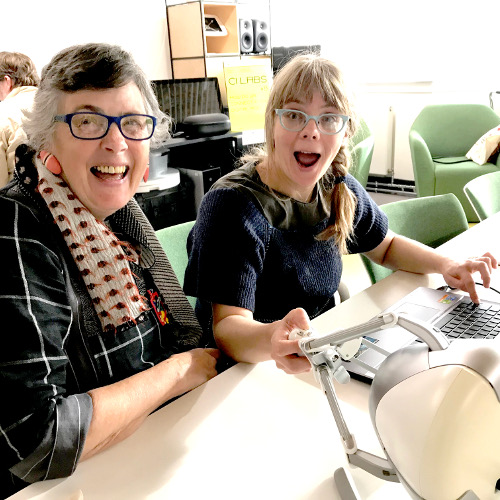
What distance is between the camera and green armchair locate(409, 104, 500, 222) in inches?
152

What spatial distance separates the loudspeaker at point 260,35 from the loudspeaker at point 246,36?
0.06 metres

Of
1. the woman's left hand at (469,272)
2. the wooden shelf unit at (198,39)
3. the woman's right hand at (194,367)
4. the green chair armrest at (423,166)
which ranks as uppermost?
the wooden shelf unit at (198,39)

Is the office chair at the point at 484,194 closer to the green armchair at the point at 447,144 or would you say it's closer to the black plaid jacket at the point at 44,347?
the black plaid jacket at the point at 44,347

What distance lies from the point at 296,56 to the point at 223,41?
320cm

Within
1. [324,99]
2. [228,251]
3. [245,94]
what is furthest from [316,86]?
[245,94]

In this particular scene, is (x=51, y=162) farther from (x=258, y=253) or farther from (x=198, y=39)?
(x=198, y=39)

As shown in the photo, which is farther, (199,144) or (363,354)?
(199,144)

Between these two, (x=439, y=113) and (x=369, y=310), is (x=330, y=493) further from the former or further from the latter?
(x=439, y=113)

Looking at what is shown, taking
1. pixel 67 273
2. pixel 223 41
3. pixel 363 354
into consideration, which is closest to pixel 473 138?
pixel 223 41

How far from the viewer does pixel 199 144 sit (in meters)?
3.57

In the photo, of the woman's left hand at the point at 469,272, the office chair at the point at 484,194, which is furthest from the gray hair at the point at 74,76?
the office chair at the point at 484,194

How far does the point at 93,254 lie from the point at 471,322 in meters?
0.78

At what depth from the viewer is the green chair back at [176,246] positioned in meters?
1.45

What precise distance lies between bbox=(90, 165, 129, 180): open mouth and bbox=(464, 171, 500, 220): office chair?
1.37m
